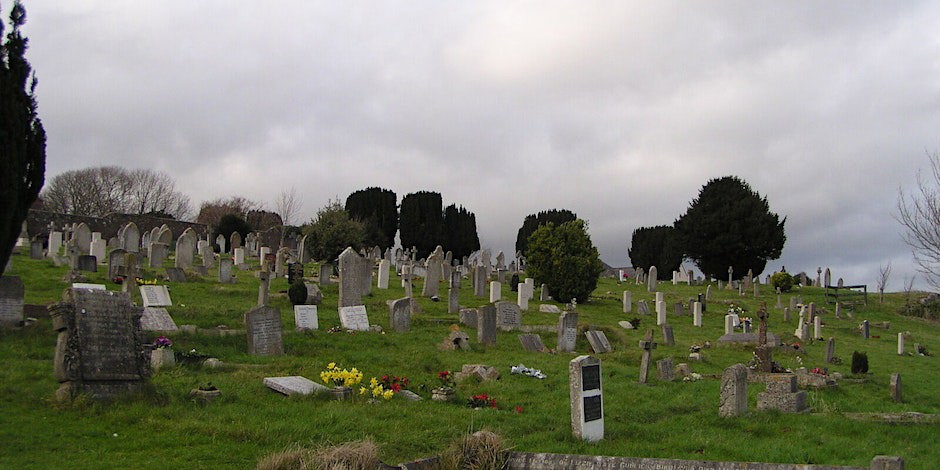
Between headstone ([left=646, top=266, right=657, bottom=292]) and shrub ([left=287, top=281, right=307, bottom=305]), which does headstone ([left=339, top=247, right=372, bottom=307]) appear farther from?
headstone ([left=646, top=266, right=657, bottom=292])

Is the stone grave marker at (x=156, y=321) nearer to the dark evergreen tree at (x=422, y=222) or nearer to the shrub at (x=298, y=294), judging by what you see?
the shrub at (x=298, y=294)

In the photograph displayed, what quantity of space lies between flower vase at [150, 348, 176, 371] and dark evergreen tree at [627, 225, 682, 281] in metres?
55.5

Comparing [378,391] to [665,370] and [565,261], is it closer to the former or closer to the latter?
[665,370]

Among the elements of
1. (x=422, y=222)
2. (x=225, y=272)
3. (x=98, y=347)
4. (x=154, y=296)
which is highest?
(x=422, y=222)

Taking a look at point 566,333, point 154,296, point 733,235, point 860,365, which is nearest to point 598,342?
point 566,333

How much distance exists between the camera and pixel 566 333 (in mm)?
21547

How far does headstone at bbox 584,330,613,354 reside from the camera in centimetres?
2177

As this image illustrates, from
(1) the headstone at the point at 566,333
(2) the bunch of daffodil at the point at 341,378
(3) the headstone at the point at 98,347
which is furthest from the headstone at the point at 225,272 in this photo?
(3) the headstone at the point at 98,347

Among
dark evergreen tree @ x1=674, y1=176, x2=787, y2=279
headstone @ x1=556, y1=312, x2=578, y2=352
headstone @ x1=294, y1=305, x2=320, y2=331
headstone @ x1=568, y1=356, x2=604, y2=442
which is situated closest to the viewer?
headstone @ x1=568, y1=356, x2=604, y2=442

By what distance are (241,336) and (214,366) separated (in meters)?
3.47

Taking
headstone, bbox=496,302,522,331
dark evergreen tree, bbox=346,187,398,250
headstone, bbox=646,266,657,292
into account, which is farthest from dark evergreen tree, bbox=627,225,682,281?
headstone, bbox=496,302,522,331

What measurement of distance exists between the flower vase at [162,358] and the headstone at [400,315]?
8.06 m

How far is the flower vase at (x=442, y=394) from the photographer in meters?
13.1

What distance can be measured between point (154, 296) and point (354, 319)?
5.40 meters
